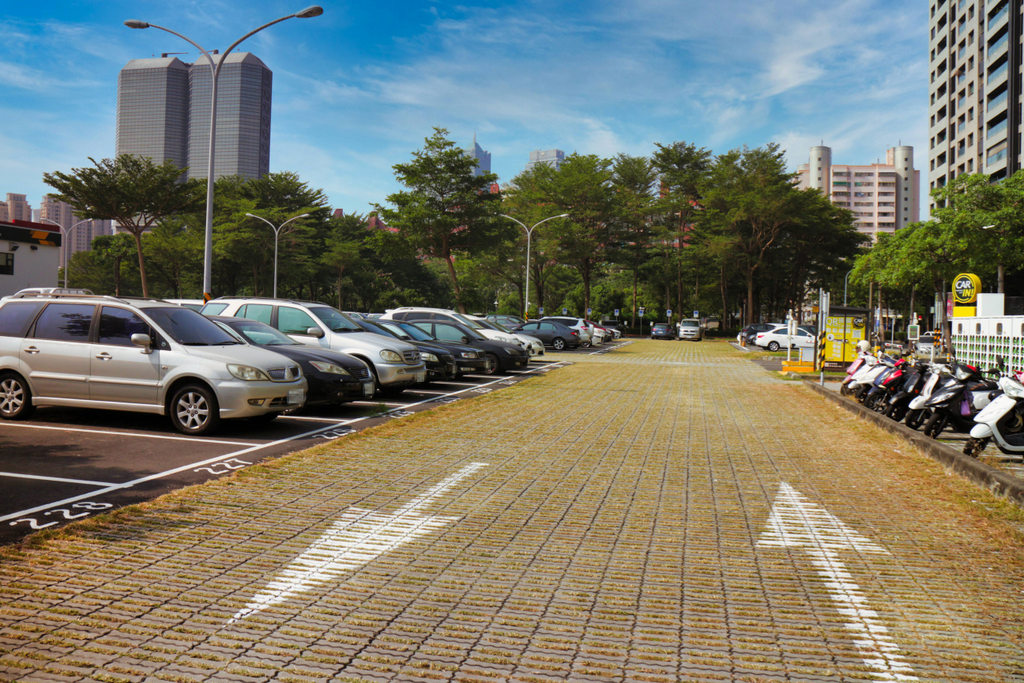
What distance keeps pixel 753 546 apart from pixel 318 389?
7.18 meters

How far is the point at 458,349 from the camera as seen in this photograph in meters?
18.3

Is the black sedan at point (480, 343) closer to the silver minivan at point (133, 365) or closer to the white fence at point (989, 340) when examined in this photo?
the silver minivan at point (133, 365)

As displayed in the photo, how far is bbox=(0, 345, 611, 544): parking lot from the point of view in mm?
5562

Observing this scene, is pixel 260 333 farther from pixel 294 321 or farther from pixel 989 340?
pixel 989 340

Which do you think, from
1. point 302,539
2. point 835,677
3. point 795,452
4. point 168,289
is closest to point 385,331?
point 795,452

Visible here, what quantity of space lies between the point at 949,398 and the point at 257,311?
11.0m

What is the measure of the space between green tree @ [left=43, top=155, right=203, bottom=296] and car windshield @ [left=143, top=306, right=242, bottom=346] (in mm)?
38413

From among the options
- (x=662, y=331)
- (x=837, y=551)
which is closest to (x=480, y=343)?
(x=837, y=551)

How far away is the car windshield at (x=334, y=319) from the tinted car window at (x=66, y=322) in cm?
478

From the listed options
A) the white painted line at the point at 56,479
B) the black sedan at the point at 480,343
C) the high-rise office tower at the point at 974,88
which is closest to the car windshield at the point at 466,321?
the black sedan at the point at 480,343

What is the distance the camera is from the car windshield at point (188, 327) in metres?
9.07

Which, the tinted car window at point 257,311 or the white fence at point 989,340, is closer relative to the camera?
the white fence at point 989,340

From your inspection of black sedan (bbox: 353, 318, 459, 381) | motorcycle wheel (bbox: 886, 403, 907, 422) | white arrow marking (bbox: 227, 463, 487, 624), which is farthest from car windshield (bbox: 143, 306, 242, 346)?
motorcycle wheel (bbox: 886, 403, 907, 422)

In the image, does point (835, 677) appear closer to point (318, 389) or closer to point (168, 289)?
point (318, 389)
